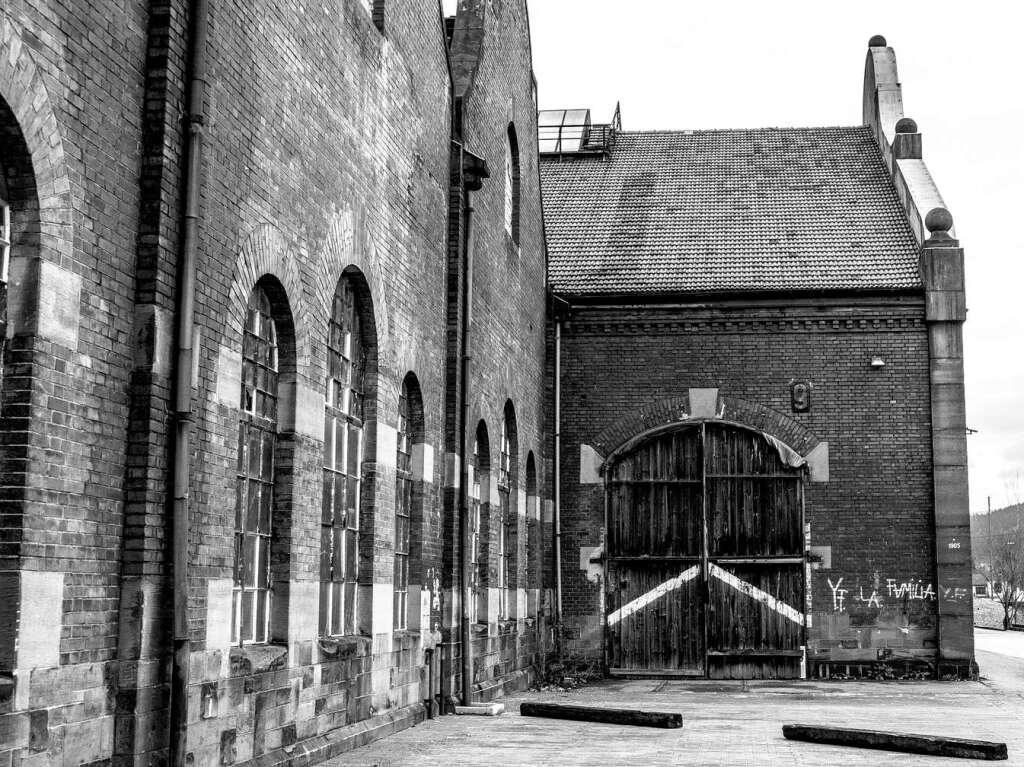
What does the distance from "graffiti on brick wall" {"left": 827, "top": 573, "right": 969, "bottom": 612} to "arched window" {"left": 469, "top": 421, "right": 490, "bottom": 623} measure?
268 inches

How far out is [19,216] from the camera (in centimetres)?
695

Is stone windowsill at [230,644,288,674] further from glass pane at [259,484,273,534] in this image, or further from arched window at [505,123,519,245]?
arched window at [505,123,519,245]

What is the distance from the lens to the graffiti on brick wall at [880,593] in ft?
69.6

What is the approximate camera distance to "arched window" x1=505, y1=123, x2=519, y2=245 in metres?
19.5

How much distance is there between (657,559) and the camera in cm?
2183

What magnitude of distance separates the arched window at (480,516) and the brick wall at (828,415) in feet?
14.9

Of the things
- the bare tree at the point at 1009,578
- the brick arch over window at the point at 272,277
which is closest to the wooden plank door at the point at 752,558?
the brick arch over window at the point at 272,277

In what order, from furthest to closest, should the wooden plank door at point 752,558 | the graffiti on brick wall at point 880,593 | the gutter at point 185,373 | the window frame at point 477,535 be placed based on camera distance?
the wooden plank door at point 752,558, the graffiti on brick wall at point 880,593, the window frame at point 477,535, the gutter at point 185,373

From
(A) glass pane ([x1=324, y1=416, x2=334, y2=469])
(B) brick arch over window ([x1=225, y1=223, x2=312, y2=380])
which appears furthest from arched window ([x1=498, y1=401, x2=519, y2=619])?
(B) brick arch over window ([x1=225, y1=223, x2=312, y2=380])

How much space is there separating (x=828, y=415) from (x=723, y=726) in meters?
9.11

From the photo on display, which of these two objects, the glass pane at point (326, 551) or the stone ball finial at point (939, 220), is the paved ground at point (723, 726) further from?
the stone ball finial at point (939, 220)

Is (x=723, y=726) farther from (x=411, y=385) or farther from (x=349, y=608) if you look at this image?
(x=411, y=385)

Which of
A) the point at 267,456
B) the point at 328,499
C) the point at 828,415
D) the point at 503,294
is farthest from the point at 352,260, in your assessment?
the point at 828,415

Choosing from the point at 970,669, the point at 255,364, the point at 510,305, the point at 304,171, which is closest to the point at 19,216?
the point at 255,364
